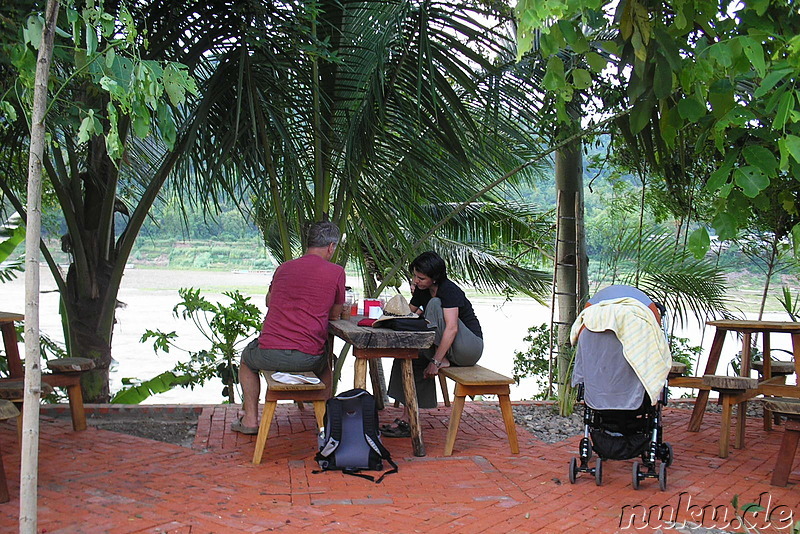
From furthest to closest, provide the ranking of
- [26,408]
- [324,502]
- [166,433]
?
1. [166,433]
2. [324,502]
3. [26,408]

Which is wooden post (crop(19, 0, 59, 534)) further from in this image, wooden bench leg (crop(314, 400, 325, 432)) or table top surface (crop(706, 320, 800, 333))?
table top surface (crop(706, 320, 800, 333))

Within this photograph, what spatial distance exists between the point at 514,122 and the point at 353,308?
1.86m

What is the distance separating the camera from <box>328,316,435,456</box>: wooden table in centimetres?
484

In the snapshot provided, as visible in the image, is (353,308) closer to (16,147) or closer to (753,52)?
(16,147)

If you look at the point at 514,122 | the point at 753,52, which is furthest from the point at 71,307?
the point at 753,52

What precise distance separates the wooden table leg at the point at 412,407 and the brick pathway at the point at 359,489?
0.10 meters

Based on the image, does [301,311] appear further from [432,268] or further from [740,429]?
[740,429]

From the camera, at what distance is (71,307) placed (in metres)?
6.60

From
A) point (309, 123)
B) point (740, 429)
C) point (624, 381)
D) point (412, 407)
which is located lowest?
point (740, 429)

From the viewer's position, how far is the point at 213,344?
7.56 metres

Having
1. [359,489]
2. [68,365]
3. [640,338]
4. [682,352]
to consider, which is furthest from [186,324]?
[640,338]

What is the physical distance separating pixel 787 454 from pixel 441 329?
7.48 ft

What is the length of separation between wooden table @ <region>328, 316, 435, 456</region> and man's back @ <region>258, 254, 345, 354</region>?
0.18 metres

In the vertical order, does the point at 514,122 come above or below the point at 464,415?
above
